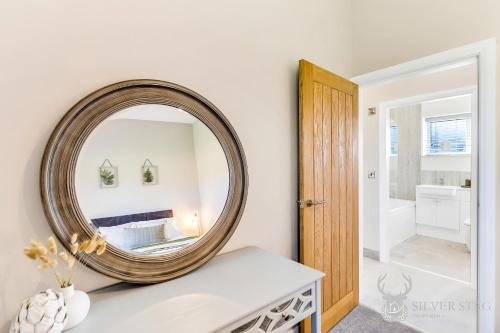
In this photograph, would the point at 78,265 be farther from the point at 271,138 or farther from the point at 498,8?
the point at 498,8

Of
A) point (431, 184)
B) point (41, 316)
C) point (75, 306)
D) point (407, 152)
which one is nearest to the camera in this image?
point (41, 316)

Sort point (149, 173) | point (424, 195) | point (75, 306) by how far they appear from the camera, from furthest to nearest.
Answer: point (424, 195) → point (149, 173) → point (75, 306)

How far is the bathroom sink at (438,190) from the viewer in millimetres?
3857

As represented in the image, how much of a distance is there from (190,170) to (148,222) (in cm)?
33

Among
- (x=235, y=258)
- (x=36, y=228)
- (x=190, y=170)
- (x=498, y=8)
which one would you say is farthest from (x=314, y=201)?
(x=498, y=8)

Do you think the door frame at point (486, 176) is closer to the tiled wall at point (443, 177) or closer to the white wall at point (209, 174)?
the white wall at point (209, 174)

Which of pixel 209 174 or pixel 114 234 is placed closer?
pixel 114 234

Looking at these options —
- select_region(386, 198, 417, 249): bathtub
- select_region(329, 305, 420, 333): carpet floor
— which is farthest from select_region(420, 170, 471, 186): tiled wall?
select_region(329, 305, 420, 333): carpet floor

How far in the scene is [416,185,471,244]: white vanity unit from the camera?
377 cm

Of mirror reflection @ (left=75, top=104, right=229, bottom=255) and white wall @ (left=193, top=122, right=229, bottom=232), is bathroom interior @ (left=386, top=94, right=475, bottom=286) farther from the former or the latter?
mirror reflection @ (left=75, top=104, right=229, bottom=255)

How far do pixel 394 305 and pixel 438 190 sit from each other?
2.52 m

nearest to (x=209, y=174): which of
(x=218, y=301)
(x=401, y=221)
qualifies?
(x=218, y=301)

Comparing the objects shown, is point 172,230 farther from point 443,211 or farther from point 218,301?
point 443,211

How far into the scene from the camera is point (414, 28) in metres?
1.97
